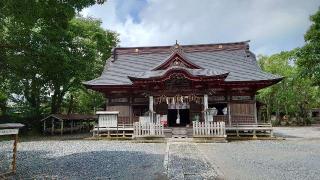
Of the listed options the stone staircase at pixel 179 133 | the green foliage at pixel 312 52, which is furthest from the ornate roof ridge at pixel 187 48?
the stone staircase at pixel 179 133

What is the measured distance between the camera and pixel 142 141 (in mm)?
20156

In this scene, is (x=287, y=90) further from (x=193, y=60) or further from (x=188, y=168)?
(x=188, y=168)

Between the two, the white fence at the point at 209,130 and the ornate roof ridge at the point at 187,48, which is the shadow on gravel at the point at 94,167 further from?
the ornate roof ridge at the point at 187,48

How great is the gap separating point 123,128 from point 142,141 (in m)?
3.35

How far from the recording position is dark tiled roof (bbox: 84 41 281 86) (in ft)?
84.4

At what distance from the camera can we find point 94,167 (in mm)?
10578

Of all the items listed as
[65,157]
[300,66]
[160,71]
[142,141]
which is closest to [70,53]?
[160,71]

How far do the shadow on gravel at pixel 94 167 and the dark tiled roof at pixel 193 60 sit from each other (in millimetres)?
12187

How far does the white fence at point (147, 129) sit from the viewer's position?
20609mm

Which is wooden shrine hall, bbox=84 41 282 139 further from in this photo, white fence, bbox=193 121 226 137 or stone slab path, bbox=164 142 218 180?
stone slab path, bbox=164 142 218 180

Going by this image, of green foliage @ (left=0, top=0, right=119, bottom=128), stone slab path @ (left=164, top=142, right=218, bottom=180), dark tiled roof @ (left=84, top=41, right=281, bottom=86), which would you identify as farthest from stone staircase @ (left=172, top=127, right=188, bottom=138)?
green foliage @ (left=0, top=0, right=119, bottom=128)

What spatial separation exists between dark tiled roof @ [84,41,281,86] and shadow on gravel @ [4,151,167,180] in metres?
12.2

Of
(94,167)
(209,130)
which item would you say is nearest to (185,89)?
(209,130)

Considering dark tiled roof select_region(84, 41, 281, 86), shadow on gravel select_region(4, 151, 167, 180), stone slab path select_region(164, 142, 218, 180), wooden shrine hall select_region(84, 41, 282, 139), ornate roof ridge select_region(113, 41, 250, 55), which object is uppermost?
ornate roof ridge select_region(113, 41, 250, 55)
